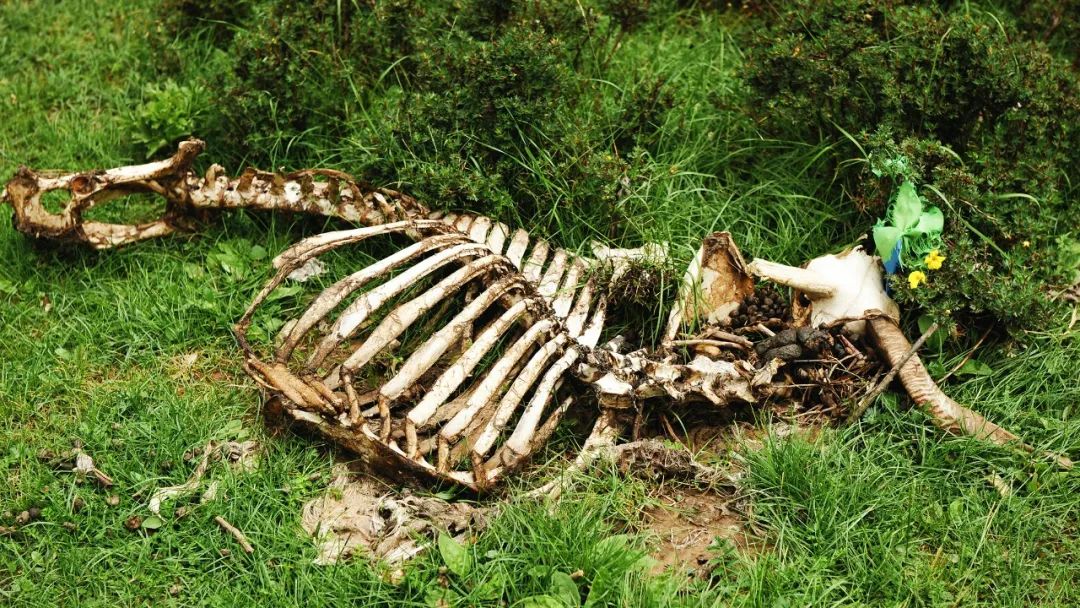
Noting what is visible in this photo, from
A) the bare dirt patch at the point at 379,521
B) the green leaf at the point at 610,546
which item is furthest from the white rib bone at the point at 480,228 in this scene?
the green leaf at the point at 610,546

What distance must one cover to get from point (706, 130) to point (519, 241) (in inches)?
44.5

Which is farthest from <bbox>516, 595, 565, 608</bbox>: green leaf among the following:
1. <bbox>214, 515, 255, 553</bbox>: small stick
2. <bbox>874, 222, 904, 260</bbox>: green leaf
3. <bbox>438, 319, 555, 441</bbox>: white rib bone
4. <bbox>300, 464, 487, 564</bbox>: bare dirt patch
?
<bbox>874, 222, 904, 260</bbox>: green leaf

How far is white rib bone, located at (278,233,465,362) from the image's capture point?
319cm

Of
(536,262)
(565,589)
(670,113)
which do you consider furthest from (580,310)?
(670,113)

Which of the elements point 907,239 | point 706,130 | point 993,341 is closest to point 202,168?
point 706,130

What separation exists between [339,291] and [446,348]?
413 millimetres

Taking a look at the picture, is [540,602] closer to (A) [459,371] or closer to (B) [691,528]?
(B) [691,528]

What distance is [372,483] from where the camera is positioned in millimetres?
3256

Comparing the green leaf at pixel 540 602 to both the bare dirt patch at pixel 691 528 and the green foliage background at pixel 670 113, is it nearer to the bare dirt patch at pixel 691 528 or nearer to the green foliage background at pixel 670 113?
the bare dirt patch at pixel 691 528

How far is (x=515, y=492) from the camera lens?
321 centimetres

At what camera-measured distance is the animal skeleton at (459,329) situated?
126 inches

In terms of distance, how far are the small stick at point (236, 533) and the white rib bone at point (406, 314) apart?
614mm

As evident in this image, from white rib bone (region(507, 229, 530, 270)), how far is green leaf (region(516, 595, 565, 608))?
1.33 meters

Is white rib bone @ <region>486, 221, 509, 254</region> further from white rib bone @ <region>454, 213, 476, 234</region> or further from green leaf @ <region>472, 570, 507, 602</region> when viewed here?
green leaf @ <region>472, 570, 507, 602</region>
